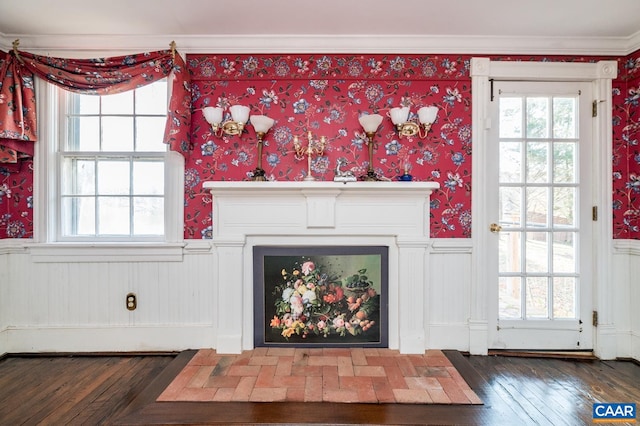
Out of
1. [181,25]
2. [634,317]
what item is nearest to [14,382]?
[181,25]

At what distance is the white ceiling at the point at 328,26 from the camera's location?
7.54ft

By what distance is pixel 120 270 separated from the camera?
278 centimetres

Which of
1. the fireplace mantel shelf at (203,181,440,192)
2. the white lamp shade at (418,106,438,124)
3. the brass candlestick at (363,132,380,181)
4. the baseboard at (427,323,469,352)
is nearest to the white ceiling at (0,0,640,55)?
the white lamp shade at (418,106,438,124)

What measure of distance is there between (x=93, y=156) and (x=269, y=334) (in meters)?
1.98

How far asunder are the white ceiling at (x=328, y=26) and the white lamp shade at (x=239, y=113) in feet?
1.60

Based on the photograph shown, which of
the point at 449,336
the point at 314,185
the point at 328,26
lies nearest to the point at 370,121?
the point at 314,185

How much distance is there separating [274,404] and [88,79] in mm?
2625

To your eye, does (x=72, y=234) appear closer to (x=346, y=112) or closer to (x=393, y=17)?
(x=346, y=112)

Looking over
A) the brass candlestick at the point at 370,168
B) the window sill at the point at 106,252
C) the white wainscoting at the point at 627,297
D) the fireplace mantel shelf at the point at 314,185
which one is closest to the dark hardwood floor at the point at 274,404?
the white wainscoting at the point at 627,297

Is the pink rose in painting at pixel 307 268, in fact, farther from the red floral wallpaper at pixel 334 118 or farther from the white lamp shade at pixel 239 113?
the white lamp shade at pixel 239 113

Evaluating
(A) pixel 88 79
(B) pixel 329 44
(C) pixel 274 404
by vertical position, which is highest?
(B) pixel 329 44

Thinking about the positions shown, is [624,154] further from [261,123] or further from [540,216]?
[261,123]

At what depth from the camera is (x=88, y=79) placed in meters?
2.65

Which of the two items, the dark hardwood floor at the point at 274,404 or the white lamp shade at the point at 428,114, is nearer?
the dark hardwood floor at the point at 274,404
